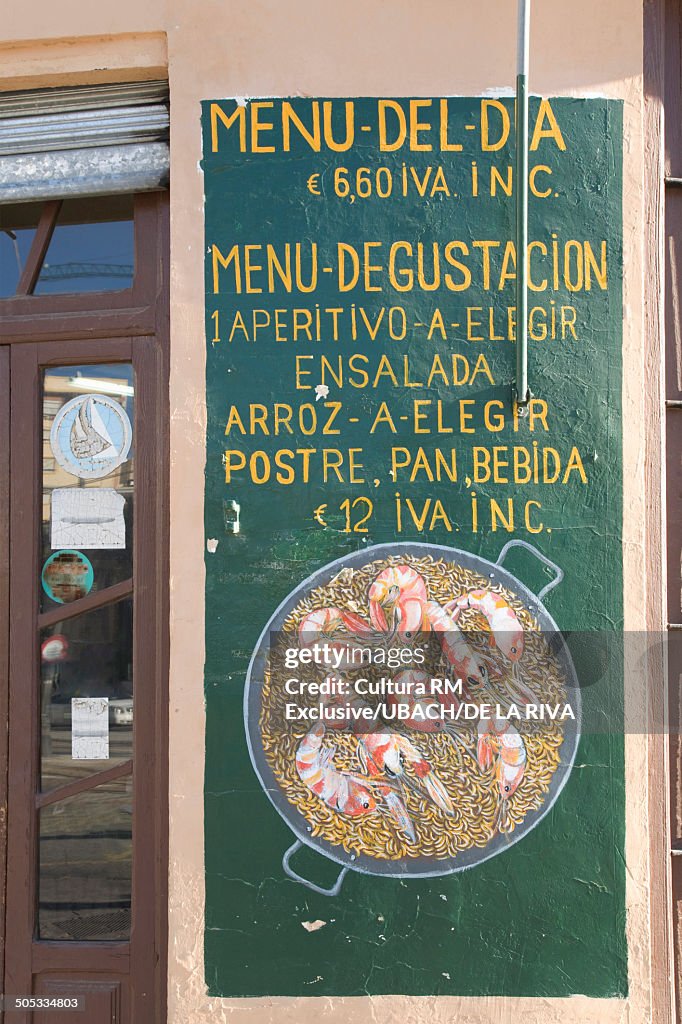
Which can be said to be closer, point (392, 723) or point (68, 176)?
point (392, 723)

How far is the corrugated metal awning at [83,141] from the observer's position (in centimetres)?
339

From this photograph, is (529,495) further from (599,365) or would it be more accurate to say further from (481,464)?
(599,365)

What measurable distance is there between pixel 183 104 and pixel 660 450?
213 cm

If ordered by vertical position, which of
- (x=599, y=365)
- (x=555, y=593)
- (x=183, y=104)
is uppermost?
(x=183, y=104)

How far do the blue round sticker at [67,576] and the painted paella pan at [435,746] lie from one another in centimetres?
76

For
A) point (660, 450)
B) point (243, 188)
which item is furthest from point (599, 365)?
point (243, 188)

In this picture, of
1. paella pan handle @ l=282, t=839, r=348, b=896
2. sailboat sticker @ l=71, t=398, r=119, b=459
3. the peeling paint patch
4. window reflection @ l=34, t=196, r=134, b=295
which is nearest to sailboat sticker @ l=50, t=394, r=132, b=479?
sailboat sticker @ l=71, t=398, r=119, b=459

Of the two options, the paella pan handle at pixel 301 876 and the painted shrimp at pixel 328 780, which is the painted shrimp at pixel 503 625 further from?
the paella pan handle at pixel 301 876

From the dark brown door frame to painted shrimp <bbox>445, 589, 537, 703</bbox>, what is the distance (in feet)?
3.67

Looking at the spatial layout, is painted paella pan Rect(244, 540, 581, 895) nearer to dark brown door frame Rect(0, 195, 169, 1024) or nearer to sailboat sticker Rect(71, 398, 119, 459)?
dark brown door frame Rect(0, 195, 169, 1024)

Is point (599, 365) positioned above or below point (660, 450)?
above

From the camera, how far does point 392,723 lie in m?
3.15

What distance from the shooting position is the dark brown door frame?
3.30 meters

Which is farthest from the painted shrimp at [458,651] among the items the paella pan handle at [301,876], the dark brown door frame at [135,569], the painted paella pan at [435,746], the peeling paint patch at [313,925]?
the dark brown door frame at [135,569]
